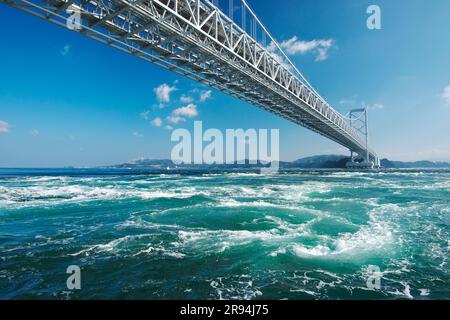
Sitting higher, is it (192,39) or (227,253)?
(192,39)

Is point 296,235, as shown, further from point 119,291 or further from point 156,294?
point 119,291

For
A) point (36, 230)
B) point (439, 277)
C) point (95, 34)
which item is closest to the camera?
point (439, 277)

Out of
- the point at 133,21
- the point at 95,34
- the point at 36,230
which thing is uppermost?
the point at 133,21

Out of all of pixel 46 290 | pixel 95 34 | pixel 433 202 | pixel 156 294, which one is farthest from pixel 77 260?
pixel 433 202

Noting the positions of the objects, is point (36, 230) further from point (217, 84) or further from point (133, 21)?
point (217, 84)

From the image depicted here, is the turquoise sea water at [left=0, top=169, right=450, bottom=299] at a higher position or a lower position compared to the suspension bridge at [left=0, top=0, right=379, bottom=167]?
lower

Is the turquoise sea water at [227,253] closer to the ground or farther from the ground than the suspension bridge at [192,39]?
closer to the ground

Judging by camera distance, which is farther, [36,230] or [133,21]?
[133,21]
